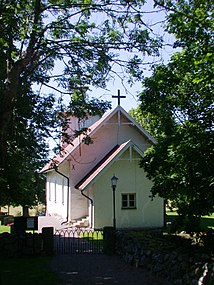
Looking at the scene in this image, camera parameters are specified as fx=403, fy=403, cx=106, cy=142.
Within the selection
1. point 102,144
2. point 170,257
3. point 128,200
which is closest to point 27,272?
point 170,257

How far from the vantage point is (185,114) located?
36.9 feet

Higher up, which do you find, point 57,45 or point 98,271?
point 57,45

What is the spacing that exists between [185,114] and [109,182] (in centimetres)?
1294

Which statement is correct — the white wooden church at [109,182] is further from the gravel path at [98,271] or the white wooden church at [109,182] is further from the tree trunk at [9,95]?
the tree trunk at [9,95]

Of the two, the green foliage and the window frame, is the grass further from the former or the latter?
the window frame

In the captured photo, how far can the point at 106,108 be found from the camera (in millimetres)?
13359

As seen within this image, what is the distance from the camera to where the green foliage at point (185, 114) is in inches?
373

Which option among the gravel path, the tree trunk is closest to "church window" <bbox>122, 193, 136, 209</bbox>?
the gravel path

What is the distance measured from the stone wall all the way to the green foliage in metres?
1.05

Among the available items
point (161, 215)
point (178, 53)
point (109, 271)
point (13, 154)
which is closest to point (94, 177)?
point (161, 215)

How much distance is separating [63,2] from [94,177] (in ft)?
45.0

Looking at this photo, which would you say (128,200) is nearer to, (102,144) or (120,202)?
(120,202)

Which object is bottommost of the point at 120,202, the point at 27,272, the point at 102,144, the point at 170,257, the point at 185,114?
the point at 27,272

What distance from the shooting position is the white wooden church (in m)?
23.2
